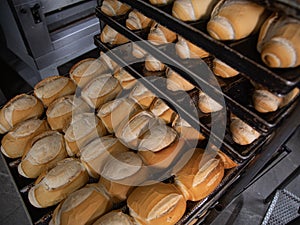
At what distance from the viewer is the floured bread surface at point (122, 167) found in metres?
0.96

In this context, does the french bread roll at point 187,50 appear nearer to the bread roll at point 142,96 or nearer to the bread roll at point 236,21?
the bread roll at point 236,21

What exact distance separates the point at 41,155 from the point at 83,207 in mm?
310

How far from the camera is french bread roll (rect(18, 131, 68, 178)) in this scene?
1063 millimetres

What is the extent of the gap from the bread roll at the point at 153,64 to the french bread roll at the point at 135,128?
0.63ft

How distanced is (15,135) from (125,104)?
0.51 metres

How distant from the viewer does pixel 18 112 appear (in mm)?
1204

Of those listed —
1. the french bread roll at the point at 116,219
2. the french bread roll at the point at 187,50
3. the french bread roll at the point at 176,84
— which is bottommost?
the french bread roll at the point at 116,219

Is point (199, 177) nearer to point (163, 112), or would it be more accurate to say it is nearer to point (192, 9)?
point (163, 112)

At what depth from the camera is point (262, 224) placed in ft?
5.31

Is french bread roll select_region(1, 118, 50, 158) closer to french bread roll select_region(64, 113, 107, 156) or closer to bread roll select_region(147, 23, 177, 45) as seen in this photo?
french bread roll select_region(64, 113, 107, 156)

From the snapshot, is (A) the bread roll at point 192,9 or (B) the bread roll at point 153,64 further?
(B) the bread roll at point 153,64

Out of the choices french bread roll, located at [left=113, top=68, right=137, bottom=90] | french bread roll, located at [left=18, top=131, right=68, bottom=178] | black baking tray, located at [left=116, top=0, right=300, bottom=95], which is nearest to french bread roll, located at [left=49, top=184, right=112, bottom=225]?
french bread roll, located at [left=18, top=131, right=68, bottom=178]

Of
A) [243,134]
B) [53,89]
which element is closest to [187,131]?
Result: [243,134]

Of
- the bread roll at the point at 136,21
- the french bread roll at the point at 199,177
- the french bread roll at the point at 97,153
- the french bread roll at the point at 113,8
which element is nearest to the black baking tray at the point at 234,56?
the bread roll at the point at 136,21
